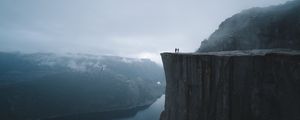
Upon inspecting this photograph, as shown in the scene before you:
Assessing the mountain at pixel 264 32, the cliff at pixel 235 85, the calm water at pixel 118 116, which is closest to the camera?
the cliff at pixel 235 85

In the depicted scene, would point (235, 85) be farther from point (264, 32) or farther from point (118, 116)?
point (118, 116)

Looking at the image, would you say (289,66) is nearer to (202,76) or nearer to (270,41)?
(202,76)

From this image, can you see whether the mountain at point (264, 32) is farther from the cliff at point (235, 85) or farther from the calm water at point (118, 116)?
the calm water at point (118, 116)

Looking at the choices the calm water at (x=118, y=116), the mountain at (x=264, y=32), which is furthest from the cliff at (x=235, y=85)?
the calm water at (x=118, y=116)

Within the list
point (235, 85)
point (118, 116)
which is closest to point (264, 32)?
point (235, 85)

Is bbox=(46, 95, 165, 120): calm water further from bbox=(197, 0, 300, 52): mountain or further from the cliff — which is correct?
the cliff

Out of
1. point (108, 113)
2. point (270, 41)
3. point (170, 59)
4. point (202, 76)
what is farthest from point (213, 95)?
point (108, 113)
